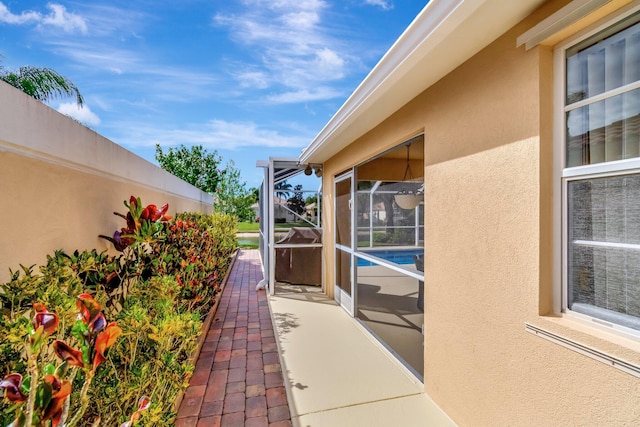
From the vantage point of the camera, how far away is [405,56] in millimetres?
2818

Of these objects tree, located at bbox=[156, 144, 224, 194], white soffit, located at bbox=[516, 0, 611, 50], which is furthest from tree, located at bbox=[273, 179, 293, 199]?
tree, located at bbox=[156, 144, 224, 194]

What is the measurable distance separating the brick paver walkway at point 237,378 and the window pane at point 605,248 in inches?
126

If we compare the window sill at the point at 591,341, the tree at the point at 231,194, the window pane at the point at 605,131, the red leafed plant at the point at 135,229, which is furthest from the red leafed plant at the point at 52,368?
the tree at the point at 231,194

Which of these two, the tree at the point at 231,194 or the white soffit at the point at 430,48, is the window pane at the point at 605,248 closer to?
the white soffit at the point at 430,48

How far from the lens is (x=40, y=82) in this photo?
34.3ft

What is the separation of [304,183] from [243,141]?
21.5 meters

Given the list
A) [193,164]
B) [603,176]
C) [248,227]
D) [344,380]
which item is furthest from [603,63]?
[248,227]

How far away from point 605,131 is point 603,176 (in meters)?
0.31

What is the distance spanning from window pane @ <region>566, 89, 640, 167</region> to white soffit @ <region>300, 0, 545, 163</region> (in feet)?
3.00

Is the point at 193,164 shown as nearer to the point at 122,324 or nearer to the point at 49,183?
the point at 49,183

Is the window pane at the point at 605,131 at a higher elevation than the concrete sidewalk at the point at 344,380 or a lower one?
higher

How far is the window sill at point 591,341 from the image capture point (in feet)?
5.70

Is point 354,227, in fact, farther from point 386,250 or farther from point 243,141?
point 243,141

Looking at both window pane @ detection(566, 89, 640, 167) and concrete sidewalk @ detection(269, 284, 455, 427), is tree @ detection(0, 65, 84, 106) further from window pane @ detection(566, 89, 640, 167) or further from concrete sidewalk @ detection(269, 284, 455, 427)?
window pane @ detection(566, 89, 640, 167)
